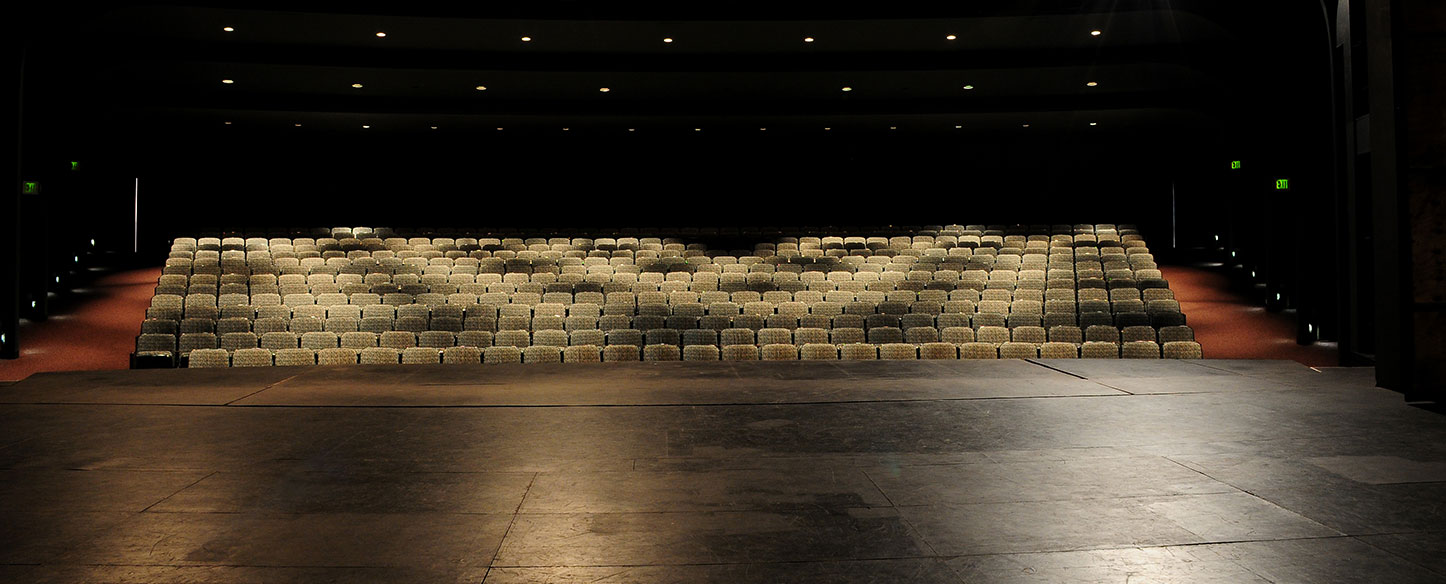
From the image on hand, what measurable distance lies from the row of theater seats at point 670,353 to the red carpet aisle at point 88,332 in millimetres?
1797

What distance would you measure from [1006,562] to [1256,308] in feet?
39.0

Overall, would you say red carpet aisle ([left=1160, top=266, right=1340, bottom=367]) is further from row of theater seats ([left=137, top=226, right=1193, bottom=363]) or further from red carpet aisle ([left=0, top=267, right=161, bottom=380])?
red carpet aisle ([left=0, top=267, right=161, bottom=380])

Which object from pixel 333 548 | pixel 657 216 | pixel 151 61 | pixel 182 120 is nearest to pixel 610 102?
pixel 657 216

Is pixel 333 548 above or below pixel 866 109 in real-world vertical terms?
below

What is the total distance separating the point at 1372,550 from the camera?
239cm

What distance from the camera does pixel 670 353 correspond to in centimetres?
795

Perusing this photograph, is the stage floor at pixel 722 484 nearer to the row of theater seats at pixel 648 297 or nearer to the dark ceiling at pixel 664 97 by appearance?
the row of theater seats at pixel 648 297

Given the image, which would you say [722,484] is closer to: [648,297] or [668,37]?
[648,297]

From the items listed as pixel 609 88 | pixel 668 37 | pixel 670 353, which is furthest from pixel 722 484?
pixel 609 88

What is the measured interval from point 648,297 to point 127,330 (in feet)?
20.7

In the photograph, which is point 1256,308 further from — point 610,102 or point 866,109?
point 610,102

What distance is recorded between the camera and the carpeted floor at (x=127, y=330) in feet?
29.7

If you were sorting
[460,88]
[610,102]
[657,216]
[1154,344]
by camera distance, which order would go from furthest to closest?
[657,216] → [610,102] → [460,88] → [1154,344]

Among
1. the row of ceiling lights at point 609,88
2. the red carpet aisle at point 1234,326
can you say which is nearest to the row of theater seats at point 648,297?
the red carpet aisle at point 1234,326
